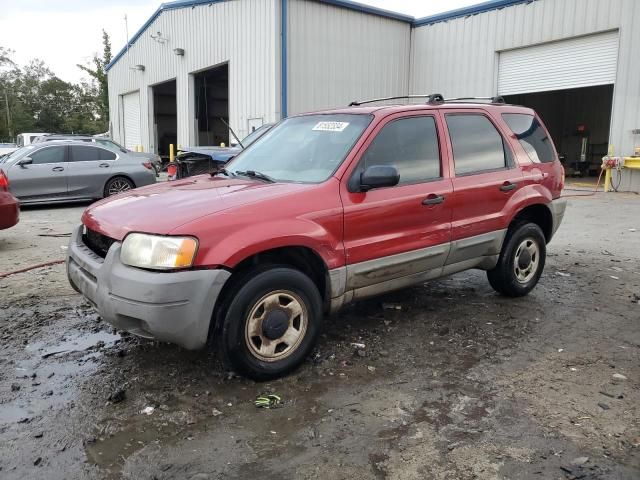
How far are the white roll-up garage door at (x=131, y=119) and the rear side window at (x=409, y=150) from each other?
25.9 metres

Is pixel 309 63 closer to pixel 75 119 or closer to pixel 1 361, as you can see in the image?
pixel 1 361

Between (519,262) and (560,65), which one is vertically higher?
(560,65)

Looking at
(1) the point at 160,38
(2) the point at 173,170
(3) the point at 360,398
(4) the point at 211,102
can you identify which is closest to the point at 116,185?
(2) the point at 173,170

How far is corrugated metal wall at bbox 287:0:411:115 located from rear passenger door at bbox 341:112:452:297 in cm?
1343

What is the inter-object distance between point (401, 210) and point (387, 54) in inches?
656

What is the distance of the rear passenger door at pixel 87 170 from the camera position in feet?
39.0

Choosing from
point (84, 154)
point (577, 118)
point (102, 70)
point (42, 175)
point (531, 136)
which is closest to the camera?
point (531, 136)

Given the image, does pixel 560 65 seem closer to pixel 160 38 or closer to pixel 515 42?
pixel 515 42

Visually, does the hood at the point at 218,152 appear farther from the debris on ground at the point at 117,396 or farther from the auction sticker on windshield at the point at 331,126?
the debris on ground at the point at 117,396

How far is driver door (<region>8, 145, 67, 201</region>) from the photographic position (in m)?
11.3

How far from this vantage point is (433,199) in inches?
165

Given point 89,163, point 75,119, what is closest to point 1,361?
point 89,163

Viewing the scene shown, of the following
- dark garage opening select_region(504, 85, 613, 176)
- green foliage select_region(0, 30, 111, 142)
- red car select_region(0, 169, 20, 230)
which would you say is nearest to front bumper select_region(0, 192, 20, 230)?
red car select_region(0, 169, 20, 230)

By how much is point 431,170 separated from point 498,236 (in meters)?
1.01
